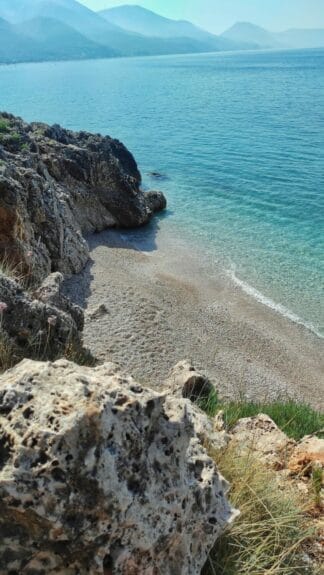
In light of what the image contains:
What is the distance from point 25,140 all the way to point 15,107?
5906cm

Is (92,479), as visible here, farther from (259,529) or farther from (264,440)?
(264,440)

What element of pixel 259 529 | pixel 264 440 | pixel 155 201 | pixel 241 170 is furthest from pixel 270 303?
pixel 241 170

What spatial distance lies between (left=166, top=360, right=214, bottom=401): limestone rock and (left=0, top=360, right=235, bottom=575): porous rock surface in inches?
212

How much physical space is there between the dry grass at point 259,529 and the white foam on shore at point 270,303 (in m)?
12.6

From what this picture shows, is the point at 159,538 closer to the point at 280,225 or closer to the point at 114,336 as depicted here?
the point at 114,336

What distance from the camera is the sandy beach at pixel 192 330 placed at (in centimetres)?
1298

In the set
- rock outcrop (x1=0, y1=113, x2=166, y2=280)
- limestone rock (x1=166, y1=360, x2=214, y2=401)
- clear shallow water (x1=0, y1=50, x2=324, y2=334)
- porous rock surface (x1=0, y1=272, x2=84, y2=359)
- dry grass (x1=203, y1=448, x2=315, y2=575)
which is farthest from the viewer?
clear shallow water (x1=0, y1=50, x2=324, y2=334)

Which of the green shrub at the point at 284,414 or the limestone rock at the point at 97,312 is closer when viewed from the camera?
the green shrub at the point at 284,414

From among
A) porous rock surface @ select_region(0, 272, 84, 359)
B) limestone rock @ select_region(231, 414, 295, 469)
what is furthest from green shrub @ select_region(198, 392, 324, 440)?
porous rock surface @ select_region(0, 272, 84, 359)

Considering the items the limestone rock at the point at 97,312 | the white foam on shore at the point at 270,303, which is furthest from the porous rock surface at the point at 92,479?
the white foam on shore at the point at 270,303

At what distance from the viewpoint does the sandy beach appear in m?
13.0

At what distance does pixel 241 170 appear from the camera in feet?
120

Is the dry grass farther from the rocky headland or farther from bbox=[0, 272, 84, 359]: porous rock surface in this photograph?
bbox=[0, 272, 84, 359]: porous rock surface

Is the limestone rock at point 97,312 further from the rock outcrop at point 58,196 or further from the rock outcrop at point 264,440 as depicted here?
the rock outcrop at point 264,440
